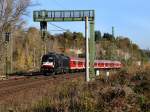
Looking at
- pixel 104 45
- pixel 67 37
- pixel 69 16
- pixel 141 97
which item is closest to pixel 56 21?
pixel 69 16

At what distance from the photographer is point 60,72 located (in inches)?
2687

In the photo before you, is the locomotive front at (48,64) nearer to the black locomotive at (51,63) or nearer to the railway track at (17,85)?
the black locomotive at (51,63)

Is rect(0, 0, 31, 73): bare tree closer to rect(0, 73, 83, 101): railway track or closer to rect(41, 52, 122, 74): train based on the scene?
rect(41, 52, 122, 74): train

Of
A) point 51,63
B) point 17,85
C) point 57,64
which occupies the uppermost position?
point 51,63

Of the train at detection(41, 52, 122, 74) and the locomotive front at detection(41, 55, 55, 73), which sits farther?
the train at detection(41, 52, 122, 74)

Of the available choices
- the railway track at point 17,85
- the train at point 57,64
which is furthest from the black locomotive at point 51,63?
the railway track at point 17,85

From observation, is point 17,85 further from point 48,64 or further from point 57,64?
point 57,64

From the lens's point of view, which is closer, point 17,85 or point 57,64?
point 17,85

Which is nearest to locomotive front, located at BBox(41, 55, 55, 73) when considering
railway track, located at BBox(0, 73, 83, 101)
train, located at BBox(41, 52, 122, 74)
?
train, located at BBox(41, 52, 122, 74)

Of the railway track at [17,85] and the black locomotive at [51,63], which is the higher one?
the black locomotive at [51,63]

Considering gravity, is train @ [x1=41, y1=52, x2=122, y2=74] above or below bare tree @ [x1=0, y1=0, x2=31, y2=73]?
below

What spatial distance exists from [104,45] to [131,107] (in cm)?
13105

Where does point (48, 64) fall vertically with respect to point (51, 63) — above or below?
below

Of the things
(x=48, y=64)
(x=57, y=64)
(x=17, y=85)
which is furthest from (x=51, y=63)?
(x=17, y=85)
